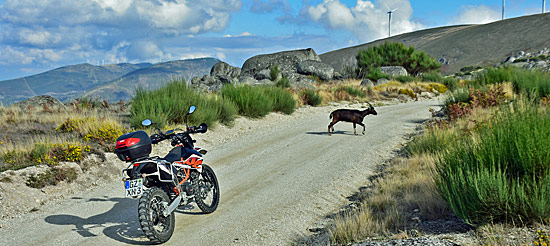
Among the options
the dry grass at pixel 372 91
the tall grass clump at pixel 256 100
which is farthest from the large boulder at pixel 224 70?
the tall grass clump at pixel 256 100

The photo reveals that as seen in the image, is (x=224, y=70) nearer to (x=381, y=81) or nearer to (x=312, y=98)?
(x=381, y=81)

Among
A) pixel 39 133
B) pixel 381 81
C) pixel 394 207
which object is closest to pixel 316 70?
pixel 381 81

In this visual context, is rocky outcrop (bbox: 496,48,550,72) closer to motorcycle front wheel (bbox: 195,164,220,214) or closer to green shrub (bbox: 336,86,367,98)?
green shrub (bbox: 336,86,367,98)

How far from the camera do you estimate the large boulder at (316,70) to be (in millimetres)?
36438

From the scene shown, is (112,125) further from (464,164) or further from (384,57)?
(384,57)

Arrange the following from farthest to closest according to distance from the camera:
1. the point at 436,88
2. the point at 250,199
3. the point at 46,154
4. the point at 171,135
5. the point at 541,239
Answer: the point at 436,88 → the point at 46,154 → the point at 250,199 → the point at 171,135 → the point at 541,239

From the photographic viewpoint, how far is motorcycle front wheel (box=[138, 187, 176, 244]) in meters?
5.27

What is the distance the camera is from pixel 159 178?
18.8 feet

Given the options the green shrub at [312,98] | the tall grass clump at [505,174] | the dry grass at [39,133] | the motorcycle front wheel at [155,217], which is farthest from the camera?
the green shrub at [312,98]

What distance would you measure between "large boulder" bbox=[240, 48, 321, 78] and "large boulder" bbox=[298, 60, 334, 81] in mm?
783

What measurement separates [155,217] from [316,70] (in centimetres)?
3181

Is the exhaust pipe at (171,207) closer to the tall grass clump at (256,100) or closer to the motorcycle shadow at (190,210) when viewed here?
the motorcycle shadow at (190,210)

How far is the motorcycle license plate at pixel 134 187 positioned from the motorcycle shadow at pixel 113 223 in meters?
0.87

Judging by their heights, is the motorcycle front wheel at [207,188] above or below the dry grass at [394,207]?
above
